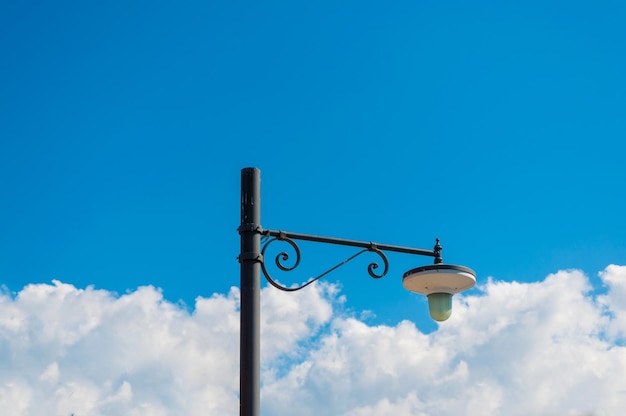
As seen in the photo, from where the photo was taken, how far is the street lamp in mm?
8953

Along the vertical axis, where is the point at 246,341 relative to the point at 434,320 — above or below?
below

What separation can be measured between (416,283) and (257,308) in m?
2.07

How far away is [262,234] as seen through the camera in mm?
9531

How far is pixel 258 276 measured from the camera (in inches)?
367

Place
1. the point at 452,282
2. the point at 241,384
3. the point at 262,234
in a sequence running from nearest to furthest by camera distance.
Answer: the point at 241,384
the point at 262,234
the point at 452,282

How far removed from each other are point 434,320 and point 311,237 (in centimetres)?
178

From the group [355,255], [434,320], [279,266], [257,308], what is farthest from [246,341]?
[434,320]

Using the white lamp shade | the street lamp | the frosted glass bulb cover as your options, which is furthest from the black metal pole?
the frosted glass bulb cover

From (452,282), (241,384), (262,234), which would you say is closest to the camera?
(241,384)

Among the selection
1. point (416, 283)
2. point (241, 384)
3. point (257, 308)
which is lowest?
point (241, 384)

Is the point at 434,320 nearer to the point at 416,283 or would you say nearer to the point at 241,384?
→ the point at 416,283

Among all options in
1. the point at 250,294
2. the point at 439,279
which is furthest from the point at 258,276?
the point at 439,279

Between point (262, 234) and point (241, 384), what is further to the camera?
point (262, 234)

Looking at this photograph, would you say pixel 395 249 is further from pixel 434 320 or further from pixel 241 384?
pixel 241 384
